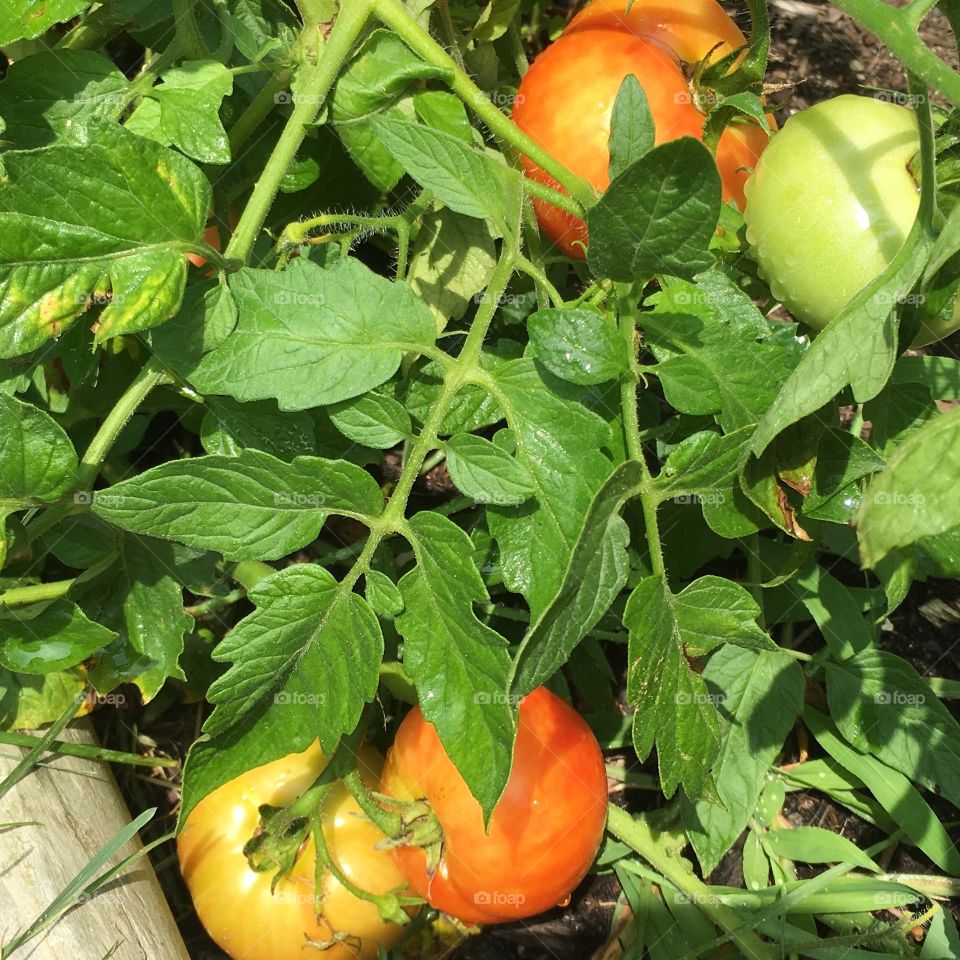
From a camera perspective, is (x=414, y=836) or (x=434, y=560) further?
(x=414, y=836)

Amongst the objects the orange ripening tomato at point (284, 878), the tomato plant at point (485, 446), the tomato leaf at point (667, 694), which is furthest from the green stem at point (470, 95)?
the orange ripening tomato at point (284, 878)

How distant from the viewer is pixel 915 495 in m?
0.68

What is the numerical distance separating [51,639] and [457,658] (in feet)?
1.48

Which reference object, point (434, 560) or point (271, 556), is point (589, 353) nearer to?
point (434, 560)

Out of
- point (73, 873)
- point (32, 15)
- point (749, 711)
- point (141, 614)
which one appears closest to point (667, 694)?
point (749, 711)

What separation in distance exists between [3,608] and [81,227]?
446 millimetres

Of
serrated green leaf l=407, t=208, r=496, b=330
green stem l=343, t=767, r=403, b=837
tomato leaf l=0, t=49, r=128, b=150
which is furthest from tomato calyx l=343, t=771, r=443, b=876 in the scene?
tomato leaf l=0, t=49, r=128, b=150

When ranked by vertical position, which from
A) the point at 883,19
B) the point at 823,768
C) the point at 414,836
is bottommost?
the point at 823,768

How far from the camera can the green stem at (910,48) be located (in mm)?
830

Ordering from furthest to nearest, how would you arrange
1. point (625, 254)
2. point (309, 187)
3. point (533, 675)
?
point (309, 187) < point (625, 254) < point (533, 675)

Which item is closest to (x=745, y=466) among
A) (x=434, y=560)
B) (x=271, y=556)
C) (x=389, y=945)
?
(x=434, y=560)

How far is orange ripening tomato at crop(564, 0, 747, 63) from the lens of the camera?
4.10ft

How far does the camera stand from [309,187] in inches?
54.4

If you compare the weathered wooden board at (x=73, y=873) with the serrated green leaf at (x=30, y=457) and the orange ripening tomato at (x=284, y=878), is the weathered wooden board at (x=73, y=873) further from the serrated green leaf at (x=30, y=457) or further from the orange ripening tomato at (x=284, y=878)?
the serrated green leaf at (x=30, y=457)
